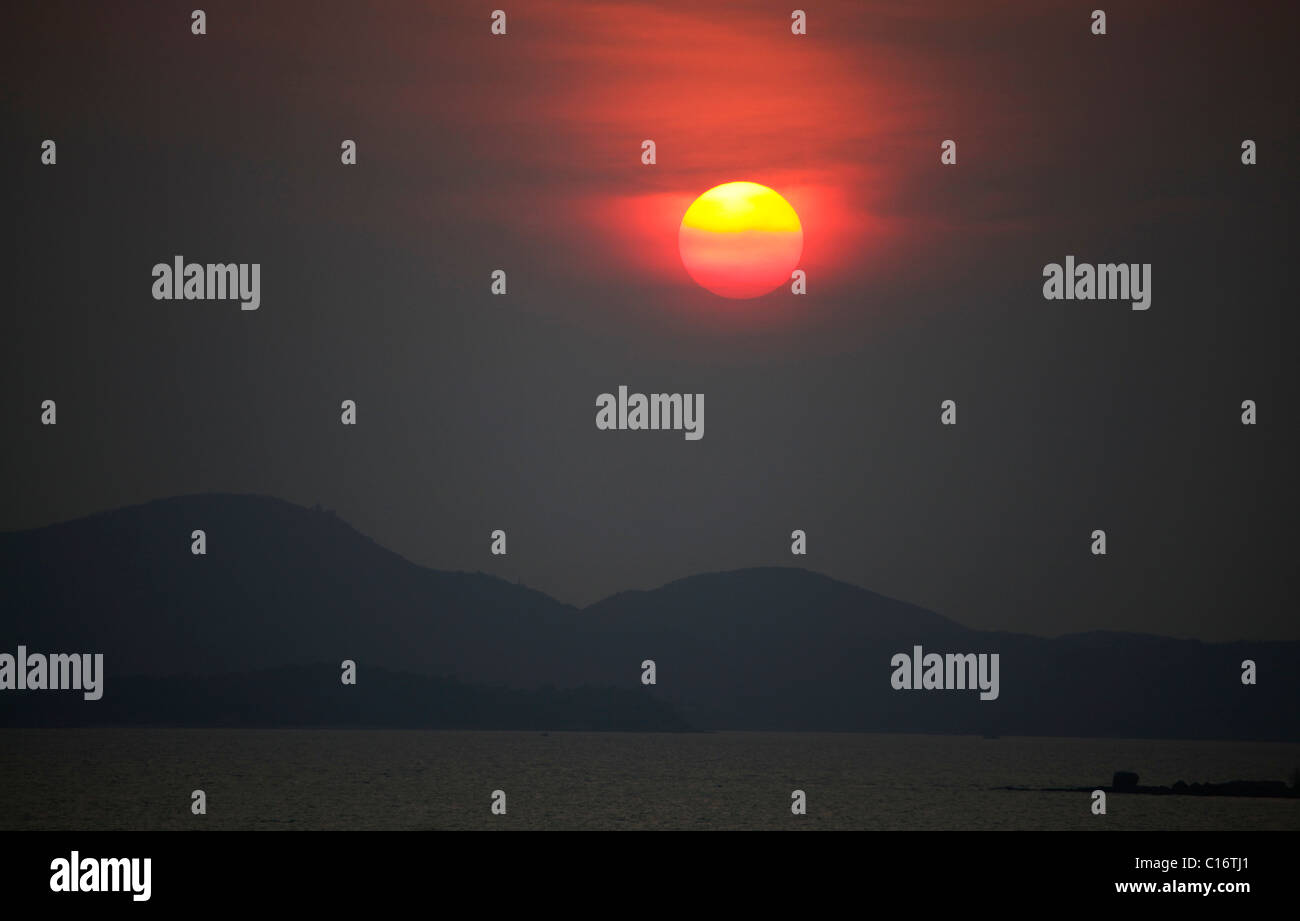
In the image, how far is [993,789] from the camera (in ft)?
589
